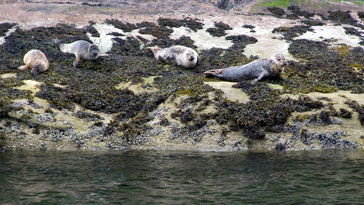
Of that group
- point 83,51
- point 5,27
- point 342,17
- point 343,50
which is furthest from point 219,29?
point 5,27

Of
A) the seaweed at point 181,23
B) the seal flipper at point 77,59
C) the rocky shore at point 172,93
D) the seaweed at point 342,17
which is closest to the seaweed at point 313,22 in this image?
the rocky shore at point 172,93

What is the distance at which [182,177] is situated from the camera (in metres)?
8.24

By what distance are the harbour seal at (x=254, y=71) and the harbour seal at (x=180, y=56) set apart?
1194 mm

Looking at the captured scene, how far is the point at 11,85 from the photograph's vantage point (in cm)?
1353

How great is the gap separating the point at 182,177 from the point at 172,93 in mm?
5766

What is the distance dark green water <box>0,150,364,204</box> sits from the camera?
6883 mm

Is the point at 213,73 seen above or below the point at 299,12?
below

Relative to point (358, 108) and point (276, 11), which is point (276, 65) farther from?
point (276, 11)

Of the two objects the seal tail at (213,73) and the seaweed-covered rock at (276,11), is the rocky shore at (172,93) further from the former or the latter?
the seaweed-covered rock at (276,11)

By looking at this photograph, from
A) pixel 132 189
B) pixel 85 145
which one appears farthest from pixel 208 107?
pixel 132 189

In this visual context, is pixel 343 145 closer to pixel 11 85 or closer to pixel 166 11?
pixel 11 85

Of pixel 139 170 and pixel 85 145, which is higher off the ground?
pixel 139 170

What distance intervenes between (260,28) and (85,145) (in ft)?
44.0

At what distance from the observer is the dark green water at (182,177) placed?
6883 millimetres
